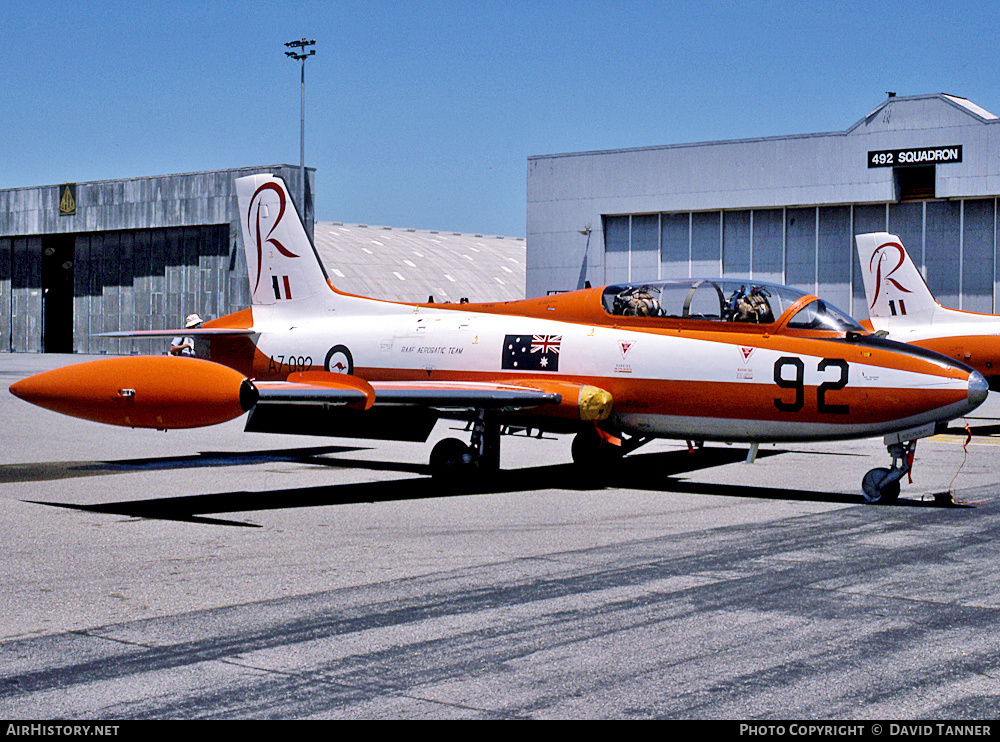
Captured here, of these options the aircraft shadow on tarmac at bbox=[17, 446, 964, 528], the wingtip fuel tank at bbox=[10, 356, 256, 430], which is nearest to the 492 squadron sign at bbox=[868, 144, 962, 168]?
the aircraft shadow on tarmac at bbox=[17, 446, 964, 528]

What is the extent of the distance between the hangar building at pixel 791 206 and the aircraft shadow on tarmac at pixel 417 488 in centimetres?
2794

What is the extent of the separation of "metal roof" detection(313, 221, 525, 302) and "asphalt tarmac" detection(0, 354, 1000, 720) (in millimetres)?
49968

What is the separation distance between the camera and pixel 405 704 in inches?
218

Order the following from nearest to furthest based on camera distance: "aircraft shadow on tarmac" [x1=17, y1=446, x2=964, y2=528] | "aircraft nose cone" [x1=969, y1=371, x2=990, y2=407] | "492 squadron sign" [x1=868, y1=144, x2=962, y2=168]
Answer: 1. "aircraft shadow on tarmac" [x1=17, y1=446, x2=964, y2=528]
2. "aircraft nose cone" [x1=969, y1=371, x2=990, y2=407]
3. "492 squadron sign" [x1=868, y1=144, x2=962, y2=168]

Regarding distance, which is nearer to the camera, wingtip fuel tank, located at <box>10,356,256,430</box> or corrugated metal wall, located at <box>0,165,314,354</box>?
wingtip fuel tank, located at <box>10,356,256,430</box>

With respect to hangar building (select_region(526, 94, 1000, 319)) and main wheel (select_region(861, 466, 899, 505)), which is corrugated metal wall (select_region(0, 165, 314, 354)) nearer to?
hangar building (select_region(526, 94, 1000, 319))

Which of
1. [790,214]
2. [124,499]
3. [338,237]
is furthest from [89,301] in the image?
[124,499]

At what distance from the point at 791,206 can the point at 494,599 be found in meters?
41.1

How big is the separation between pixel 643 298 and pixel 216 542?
22.6 ft

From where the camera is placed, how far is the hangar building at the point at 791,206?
43.0 meters

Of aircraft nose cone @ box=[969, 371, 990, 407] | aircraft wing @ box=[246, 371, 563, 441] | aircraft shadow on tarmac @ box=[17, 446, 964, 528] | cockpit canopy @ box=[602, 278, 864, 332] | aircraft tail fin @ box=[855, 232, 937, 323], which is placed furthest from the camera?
aircraft tail fin @ box=[855, 232, 937, 323]

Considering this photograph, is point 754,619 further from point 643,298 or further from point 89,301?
point 89,301

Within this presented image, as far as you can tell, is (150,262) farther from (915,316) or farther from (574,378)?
(574,378)

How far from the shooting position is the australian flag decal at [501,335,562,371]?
15.2m
